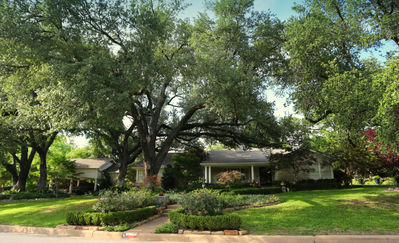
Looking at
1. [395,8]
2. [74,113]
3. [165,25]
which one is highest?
[165,25]

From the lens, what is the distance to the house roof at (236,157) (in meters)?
26.7

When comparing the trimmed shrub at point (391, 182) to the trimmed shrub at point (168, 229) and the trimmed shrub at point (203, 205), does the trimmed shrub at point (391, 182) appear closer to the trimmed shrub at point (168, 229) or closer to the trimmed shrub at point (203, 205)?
the trimmed shrub at point (203, 205)

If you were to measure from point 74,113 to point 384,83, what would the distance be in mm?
13656

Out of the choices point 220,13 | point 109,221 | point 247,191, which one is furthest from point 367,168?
point 109,221

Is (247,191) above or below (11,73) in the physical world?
below

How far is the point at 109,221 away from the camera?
936 centimetres

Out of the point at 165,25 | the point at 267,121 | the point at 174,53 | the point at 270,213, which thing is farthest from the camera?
the point at 174,53

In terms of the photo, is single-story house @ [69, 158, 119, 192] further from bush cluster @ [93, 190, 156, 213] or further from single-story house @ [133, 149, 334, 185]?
bush cluster @ [93, 190, 156, 213]

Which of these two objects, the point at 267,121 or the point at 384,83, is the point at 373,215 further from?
the point at 267,121

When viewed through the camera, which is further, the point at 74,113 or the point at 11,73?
the point at 11,73

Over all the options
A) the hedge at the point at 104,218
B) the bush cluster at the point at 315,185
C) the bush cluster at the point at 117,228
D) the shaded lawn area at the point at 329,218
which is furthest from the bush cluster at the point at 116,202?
the bush cluster at the point at 315,185

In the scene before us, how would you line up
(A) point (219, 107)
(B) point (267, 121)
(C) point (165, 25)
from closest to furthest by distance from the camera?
(A) point (219, 107), (C) point (165, 25), (B) point (267, 121)

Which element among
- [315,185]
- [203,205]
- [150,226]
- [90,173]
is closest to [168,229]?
[203,205]

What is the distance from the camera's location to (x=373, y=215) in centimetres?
947
